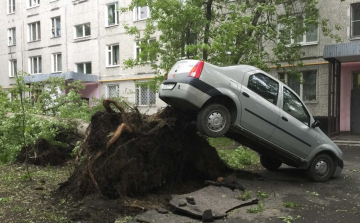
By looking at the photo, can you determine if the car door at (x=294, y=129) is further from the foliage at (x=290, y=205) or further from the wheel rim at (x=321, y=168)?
the foliage at (x=290, y=205)

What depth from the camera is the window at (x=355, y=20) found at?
1795 centimetres

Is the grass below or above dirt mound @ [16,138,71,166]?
below

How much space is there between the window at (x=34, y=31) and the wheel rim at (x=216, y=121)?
31.0 metres

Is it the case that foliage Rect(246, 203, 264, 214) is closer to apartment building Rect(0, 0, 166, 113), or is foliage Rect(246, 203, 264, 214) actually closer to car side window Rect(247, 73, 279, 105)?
car side window Rect(247, 73, 279, 105)

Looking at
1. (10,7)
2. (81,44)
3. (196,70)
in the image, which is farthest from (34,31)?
(196,70)

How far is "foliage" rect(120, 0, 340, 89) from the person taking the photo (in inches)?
539

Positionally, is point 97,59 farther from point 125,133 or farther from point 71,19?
point 125,133

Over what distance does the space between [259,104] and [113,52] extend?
22690 millimetres

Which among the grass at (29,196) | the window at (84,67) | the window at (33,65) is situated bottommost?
the grass at (29,196)

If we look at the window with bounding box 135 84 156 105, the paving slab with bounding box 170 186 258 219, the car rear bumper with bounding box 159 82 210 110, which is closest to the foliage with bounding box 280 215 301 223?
the paving slab with bounding box 170 186 258 219

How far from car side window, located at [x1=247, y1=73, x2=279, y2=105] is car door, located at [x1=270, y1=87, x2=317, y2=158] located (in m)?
0.23

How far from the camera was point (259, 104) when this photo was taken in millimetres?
7027

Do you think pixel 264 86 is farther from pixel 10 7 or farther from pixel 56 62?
pixel 10 7

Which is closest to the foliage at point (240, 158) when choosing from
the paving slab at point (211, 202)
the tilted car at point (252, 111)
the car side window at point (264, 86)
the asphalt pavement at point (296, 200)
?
the asphalt pavement at point (296, 200)
